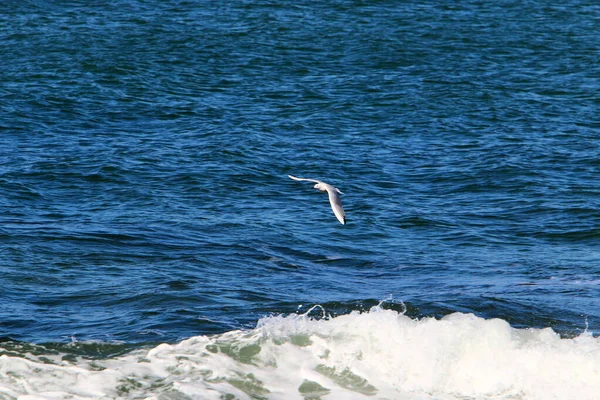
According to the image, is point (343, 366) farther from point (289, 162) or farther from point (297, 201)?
point (289, 162)

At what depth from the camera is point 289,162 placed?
2103cm

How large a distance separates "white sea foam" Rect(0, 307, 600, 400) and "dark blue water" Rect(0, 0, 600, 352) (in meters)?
0.86

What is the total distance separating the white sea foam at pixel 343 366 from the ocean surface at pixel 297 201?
0.09 feet

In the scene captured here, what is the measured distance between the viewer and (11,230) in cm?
1578

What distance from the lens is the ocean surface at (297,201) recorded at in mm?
10672

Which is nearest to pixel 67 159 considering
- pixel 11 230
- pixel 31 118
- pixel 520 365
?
pixel 31 118

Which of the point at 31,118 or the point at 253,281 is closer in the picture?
the point at 253,281

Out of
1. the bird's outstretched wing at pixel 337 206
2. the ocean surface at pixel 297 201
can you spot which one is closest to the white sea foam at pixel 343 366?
the ocean surface at pixel 297 201

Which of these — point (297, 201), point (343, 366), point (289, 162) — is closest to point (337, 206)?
point (343, 366)

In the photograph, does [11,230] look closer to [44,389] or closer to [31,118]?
[44,389]

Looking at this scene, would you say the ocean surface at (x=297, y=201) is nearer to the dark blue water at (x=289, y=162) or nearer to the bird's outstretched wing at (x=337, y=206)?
the dark blue water at (x=289, y=162)

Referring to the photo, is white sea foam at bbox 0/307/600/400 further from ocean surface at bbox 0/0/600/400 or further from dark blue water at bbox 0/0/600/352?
dark blue water at bbox 0/0/600/352

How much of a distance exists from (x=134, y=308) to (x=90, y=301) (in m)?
0.68

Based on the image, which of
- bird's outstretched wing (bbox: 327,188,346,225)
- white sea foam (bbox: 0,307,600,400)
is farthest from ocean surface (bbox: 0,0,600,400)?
bird's outstretched wing (bbox: 327,188,346,225)
